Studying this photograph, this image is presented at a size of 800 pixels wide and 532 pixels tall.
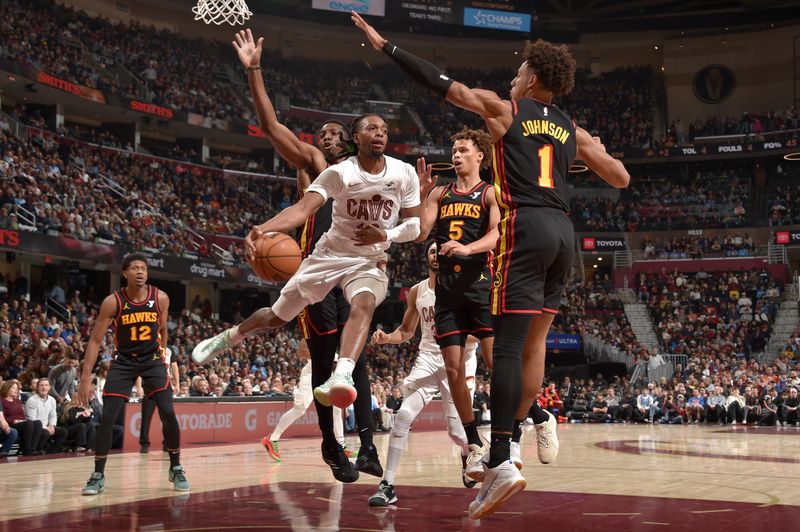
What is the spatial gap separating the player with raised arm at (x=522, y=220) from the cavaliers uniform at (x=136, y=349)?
436 cm

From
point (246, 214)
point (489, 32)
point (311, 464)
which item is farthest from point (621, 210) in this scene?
point (311, 464)

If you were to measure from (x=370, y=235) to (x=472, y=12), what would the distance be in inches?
1533

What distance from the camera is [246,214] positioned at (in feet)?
117

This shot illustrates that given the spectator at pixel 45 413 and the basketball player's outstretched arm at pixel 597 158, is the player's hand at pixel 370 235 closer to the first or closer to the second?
the basketball player's outstretched arm at pixel 597 158

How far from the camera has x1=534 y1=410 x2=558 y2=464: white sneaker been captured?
19.8 feet

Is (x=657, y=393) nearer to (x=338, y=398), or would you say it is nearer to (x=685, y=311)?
(x=685, y=311)

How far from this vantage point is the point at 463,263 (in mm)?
7117

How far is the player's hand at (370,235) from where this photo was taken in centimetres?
610

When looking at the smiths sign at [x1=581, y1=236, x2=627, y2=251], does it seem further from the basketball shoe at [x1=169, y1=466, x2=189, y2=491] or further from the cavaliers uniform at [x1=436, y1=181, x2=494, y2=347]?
the basketball shoe at [x1=169, y1=466, x2=189, y2=491]

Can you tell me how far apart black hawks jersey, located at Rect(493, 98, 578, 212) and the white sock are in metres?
1.43

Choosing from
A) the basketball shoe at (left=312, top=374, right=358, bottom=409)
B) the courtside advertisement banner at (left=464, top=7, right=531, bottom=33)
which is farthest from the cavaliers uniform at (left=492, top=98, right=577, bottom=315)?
the courtside advertisement banner at (left=464, top=7, right=531, bottom=33)

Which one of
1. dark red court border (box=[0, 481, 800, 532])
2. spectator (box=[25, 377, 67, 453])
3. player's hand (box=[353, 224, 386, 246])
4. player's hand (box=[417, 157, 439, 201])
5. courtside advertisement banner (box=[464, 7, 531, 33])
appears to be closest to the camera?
dark red court border (box=[0, 481, 800, 532])

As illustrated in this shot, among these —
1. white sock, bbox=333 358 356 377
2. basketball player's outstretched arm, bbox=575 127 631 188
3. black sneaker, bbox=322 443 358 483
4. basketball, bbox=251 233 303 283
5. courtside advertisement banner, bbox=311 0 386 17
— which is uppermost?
courtside advertisement banner, bbox=311 0 386 17

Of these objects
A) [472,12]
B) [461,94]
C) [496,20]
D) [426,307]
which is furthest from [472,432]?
[496,20]
